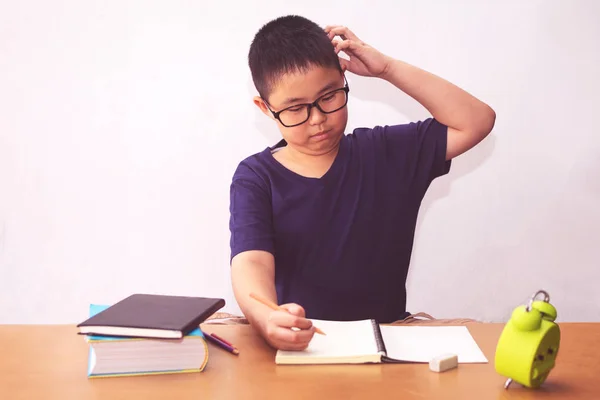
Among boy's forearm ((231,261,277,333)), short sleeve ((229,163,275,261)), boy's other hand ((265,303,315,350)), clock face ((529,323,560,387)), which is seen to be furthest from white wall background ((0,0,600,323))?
clock face ((529,323,560,387))

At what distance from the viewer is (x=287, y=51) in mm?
1558

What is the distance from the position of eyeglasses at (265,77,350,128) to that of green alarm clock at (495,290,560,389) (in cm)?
68

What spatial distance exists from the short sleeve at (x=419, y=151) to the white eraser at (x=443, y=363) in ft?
2.33

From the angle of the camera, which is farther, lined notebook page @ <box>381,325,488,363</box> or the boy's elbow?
the boy's elbow

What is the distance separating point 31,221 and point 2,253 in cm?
15

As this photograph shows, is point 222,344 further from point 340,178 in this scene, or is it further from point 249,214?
point 340,178

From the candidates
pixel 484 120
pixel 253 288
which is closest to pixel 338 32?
pixel 484 120

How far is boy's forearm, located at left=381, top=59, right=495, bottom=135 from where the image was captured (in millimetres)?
1644

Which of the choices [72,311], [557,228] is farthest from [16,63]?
[557,228]

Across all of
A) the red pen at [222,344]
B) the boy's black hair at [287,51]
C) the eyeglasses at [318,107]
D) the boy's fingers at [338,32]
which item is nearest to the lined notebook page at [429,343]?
the red pen at [222,344]

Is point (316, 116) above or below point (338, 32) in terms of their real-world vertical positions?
below

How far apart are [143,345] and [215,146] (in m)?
1.48

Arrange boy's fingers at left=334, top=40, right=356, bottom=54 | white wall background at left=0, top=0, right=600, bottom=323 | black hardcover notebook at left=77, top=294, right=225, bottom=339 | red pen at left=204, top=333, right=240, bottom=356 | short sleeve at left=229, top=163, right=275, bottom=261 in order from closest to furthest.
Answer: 1. black hardcover notebook at left=77, top=294, right=225, bottom=339
2. red pen at left=204, top=333, right=240, bottom=356
3. short sleeve at left=229, top=163, right=275, bottom=261
4. boy's fingers at left=334, top=40, right=356, bottom=54
5. white wall background at left=0, top=0, right=600, bottom=323

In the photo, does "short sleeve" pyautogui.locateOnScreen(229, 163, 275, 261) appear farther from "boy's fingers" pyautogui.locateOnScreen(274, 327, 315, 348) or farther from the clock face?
the clock face
